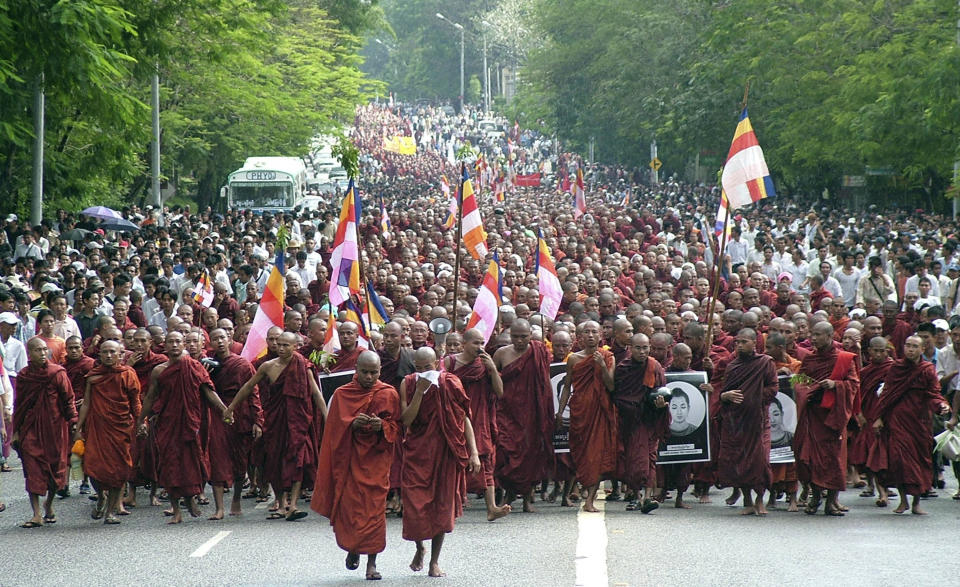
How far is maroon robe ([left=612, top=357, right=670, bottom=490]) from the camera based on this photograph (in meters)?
11.8

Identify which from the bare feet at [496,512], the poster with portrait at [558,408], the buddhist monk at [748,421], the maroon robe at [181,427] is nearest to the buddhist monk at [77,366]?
the maroon robe at [181,427]

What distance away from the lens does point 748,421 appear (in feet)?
38.4

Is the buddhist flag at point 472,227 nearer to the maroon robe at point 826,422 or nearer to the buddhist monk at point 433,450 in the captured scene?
the maroon robe at point 826,422

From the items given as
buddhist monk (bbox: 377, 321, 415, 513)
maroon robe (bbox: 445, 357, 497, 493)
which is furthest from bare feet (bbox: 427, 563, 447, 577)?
buddhist monk (bbox: 377, 321, 415, 513)

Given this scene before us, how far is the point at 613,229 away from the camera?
28141 mm

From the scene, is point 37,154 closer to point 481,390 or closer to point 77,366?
point 77,366

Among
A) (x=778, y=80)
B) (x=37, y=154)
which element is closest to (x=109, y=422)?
(x=37, y=154)

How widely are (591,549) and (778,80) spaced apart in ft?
96.6

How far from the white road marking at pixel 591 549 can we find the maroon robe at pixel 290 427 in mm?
2212

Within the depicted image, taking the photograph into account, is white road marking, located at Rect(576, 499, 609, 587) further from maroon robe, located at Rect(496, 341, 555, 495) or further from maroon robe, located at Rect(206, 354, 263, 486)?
maroon robe, located at Rect(206, 354, 263, 486)

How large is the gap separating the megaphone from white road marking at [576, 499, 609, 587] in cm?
277

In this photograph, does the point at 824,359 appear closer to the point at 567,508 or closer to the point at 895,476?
the point at 895,476

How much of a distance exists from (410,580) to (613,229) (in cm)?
1932

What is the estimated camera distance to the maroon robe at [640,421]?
1175 cm
